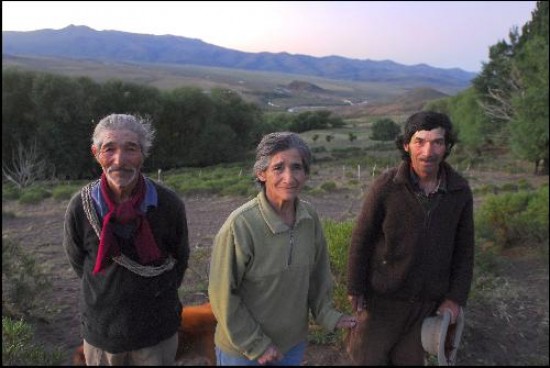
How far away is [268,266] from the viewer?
79.0 inches

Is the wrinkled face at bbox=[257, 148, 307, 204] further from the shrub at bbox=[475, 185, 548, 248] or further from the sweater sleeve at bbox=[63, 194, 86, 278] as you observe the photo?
the shrub at bbox=[475, 185, 548, 248]

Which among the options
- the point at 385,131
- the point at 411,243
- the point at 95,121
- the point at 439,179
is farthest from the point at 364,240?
the point at 385,131

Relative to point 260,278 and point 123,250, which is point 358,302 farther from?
point 123,250

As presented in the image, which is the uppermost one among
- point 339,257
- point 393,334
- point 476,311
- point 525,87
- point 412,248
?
point 525,87

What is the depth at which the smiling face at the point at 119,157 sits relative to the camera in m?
2.05

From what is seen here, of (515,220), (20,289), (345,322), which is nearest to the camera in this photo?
(345,322)

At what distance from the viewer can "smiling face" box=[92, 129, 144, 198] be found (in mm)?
2051

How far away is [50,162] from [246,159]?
40.3ft

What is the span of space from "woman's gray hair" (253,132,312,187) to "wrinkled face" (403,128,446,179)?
650mm

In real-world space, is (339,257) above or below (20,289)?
above

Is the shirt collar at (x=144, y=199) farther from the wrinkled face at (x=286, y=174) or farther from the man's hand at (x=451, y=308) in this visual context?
the man's hand at (x=451, y=308)

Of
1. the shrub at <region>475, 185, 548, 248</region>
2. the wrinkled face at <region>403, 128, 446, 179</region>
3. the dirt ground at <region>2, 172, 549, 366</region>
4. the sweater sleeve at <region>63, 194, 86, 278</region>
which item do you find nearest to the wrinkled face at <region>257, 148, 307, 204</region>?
the wrinkled face at <region>403, 128, 446, 179</region>

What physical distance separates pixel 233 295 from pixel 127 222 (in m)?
0.52

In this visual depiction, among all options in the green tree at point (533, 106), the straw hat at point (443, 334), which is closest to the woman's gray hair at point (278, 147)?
the straw hat at point (443, 334)
